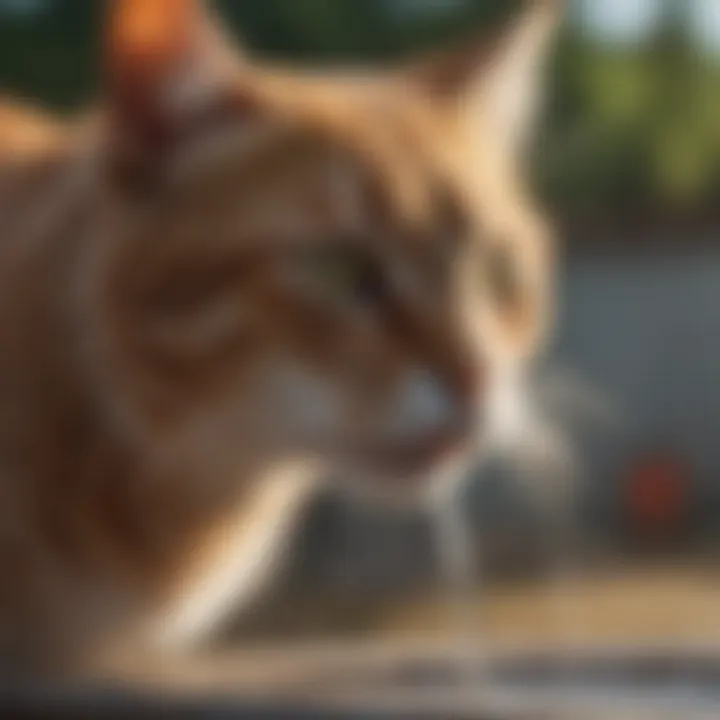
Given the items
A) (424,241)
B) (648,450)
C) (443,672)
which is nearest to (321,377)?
(424,241)

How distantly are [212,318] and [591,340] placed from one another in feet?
1.13

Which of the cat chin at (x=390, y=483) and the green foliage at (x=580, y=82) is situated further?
the green foliage at (x=580, y=82)

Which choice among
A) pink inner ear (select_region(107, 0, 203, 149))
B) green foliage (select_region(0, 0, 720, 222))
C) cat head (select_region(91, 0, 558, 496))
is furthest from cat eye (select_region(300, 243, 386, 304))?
green foliage (select_region(0, 0, 720, 222))

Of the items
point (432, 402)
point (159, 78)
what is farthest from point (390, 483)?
point (159, 78)

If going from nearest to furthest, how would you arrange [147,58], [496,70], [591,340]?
1. [147,58]
2. [496,70]
3. [591,340]

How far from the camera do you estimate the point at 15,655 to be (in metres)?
0.79

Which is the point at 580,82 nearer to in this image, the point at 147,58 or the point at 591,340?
the point at 591,340

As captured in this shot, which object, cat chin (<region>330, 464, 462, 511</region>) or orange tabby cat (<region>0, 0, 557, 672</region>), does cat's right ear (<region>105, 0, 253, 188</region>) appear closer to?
orange tabby cat (<region>0, 0, 557, 672</region>)

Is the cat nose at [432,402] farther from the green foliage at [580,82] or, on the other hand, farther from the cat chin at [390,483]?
the green foliage at [580,82]

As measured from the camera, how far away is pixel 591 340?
988mm

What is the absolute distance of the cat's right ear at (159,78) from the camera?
0.72 m

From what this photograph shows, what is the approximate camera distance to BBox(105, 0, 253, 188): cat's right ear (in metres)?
0.72

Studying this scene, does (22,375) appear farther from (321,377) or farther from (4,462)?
(321,377)

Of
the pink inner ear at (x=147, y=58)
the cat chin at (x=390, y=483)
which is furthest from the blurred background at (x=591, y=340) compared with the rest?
the pink inner ear at (x=147, y=58)
